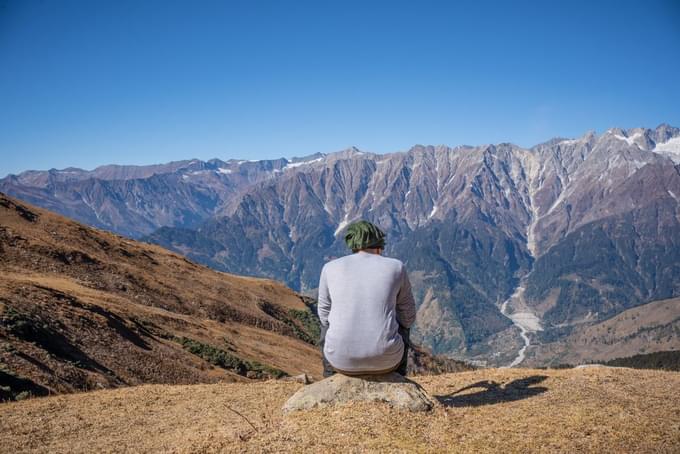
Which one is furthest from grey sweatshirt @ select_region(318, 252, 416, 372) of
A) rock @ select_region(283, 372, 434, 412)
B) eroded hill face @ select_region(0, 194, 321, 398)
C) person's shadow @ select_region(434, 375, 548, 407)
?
eroded hill face @ select_region(0, 194, 321, 398)

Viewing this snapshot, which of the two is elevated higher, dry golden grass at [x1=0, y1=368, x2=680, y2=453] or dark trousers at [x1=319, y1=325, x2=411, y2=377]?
dark trousers at [x1=319, y1=325, x2=411, y2=377]

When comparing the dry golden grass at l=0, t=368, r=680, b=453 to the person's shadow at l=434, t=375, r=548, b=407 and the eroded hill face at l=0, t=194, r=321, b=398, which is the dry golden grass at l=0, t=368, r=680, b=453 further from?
the eroded hill face at l=0, t=194, r=321, b=398

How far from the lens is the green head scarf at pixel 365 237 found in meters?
9.42

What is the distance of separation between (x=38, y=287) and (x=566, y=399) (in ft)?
81.9

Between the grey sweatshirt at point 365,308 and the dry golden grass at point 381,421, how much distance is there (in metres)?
1.02

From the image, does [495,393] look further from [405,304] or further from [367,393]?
[405,304]

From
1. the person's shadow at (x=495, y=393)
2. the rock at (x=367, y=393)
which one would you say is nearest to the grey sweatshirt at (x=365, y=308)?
the rock at (x=367, y=393)

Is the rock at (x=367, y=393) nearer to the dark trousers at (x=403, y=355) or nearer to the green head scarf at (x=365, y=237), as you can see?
the dark trousers at (x=403, y=355)

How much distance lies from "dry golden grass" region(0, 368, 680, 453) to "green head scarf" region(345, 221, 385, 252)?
2960mm

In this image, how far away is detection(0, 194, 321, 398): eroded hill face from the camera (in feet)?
61.5

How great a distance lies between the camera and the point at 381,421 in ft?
28.4

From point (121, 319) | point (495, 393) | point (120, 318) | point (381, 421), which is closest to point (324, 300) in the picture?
point (381, 421)

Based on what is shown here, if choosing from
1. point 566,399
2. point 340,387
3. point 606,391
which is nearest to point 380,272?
point 340,387

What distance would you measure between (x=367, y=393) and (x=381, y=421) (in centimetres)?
88
